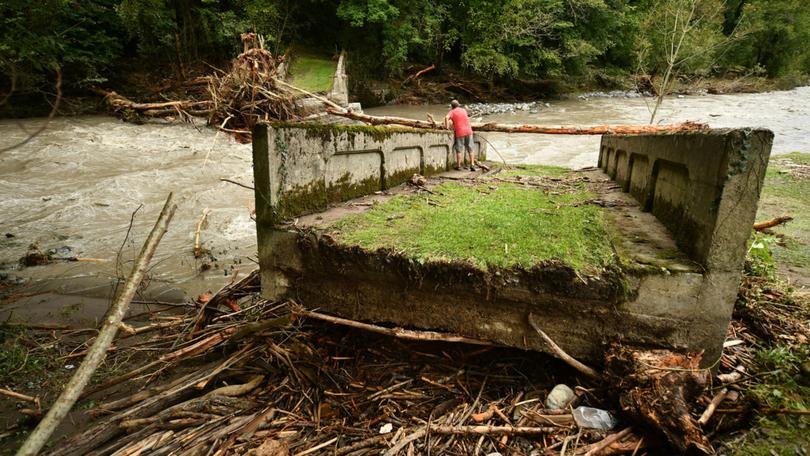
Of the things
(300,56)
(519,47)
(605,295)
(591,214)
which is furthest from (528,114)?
(605,295)

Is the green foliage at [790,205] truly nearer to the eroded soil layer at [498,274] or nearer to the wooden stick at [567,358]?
the eroded soil layer at [498,274]

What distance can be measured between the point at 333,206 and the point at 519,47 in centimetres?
2328

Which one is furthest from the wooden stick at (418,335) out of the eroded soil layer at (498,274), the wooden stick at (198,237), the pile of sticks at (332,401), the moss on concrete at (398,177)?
the wooden stick at (198,237)

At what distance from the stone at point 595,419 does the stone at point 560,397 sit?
100 mm

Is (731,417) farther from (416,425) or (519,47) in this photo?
(519,47)

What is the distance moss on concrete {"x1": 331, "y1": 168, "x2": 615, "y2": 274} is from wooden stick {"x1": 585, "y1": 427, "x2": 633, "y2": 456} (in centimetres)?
92

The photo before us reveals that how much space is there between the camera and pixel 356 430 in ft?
7.97

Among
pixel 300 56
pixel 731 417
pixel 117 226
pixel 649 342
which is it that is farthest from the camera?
pixel 300 56

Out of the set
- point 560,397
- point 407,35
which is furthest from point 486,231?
point 407,35

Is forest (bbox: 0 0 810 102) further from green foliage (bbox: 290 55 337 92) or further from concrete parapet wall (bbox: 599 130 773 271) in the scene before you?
→ concrete parapet wall (bbox: 599 130 773 271)

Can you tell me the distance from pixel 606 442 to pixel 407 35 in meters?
20.7

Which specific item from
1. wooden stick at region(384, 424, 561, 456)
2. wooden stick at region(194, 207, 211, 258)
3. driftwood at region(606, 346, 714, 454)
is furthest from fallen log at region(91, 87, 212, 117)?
driftwood at region(606, 346, 714, 454)

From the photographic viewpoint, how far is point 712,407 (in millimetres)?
2248

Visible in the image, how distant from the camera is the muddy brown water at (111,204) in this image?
538 centimetres
